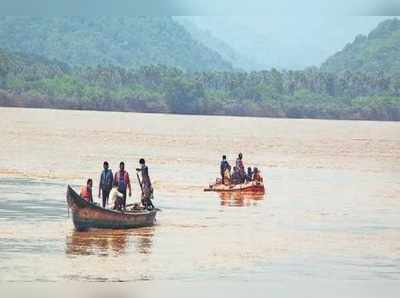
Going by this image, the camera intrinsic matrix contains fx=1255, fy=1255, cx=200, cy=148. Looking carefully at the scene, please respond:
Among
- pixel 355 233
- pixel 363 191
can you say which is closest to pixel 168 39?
pixel 363 191

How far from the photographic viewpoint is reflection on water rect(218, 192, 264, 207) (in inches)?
1041

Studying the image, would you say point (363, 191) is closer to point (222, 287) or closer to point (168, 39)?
point (222, 287)

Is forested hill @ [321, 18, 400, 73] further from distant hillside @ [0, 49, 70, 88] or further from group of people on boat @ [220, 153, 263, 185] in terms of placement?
group of people on boat @ [220, 153, 263, 185]

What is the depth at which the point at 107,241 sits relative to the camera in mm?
18203

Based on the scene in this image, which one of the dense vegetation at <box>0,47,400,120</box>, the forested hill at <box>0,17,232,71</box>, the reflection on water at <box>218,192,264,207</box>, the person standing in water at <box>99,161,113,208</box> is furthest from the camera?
the forested hill at <box>0,17,232,71</box>

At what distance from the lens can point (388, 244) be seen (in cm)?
1950

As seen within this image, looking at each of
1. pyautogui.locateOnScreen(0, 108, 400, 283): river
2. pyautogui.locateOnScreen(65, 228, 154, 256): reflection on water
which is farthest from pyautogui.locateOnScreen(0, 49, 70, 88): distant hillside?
pyautogui.locateOnScreen(65, 228, 154, 256): reflection on water

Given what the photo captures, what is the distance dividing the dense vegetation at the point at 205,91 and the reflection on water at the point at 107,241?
8363 cm

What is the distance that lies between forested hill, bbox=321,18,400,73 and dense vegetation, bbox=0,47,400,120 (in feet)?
57.8

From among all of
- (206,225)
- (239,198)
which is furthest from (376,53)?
(206,225)

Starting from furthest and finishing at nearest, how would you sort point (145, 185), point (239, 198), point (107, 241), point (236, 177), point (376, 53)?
point (376, 53)
point (236, 177)
point (239, 198)
point (145, 185)
point (107, 241)

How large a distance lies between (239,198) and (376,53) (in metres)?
110

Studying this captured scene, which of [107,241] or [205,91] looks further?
[205,91]

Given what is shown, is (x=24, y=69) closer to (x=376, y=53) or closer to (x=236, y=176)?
(x=376, y=53)
